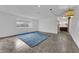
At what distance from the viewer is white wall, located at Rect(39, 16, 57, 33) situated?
4.29 feet

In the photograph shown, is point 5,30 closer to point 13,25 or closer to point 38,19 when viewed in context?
point 13,25

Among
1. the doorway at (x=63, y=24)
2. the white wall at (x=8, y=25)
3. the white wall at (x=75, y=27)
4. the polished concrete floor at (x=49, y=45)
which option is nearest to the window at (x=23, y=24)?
the white wall at (x=8, y=25)

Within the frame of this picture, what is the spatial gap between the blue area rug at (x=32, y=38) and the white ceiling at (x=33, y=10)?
0.65ft

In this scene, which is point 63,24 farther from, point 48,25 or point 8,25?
point 8,25

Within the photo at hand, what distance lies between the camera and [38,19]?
130 centimetres

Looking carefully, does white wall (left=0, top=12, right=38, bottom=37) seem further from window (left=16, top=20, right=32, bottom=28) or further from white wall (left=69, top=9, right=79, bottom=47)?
white wall (left=69, top=9, right=79, bottom=47)

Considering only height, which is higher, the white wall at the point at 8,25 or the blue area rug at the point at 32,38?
the white wall at the point at 8,25

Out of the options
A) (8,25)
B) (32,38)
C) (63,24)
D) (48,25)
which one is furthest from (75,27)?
(8,25)

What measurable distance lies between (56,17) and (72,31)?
24 cm

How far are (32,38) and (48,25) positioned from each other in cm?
24

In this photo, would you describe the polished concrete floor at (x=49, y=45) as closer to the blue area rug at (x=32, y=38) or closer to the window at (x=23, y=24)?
the blue area rug at (x=32, y=38)

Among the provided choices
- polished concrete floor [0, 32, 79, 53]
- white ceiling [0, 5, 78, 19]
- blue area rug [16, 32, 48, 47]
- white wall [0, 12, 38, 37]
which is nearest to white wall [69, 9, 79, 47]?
polished concrete floor [0, 32, 79, 53]

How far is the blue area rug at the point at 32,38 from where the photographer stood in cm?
127

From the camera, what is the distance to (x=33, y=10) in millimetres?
1272
